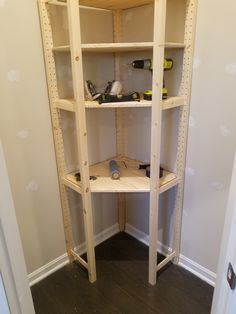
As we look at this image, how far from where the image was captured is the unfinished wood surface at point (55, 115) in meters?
1.47

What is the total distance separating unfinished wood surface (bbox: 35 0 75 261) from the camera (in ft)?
4.81

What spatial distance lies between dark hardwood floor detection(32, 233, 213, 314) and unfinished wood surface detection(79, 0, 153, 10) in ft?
6.23

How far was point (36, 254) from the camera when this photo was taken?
6.06ft

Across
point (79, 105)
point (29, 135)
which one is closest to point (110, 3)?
point (79, 105)

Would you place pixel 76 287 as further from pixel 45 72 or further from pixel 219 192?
pixel 45 72

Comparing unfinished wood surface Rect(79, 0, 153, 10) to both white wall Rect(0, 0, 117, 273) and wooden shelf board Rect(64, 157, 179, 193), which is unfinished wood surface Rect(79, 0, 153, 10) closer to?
white wall Rect(0, 0, 117, 273)

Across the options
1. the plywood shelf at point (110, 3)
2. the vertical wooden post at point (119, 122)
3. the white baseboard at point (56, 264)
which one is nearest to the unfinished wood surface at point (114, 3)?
the plywood shelf at point (110, 3)

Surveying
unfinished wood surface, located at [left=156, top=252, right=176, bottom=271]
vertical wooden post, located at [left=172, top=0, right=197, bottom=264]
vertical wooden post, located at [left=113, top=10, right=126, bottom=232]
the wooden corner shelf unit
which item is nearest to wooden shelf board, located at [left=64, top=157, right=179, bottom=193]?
the wooden corner shelf unit

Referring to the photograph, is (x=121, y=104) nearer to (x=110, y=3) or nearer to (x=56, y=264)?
(x=110, y=3)

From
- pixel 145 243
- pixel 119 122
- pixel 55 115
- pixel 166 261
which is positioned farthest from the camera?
pixel 145 243

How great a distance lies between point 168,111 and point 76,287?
57.2 inches

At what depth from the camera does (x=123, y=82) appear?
6.39ft

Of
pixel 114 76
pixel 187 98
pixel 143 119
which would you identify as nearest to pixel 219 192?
pixel 187 98

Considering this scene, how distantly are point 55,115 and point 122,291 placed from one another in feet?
4.38
